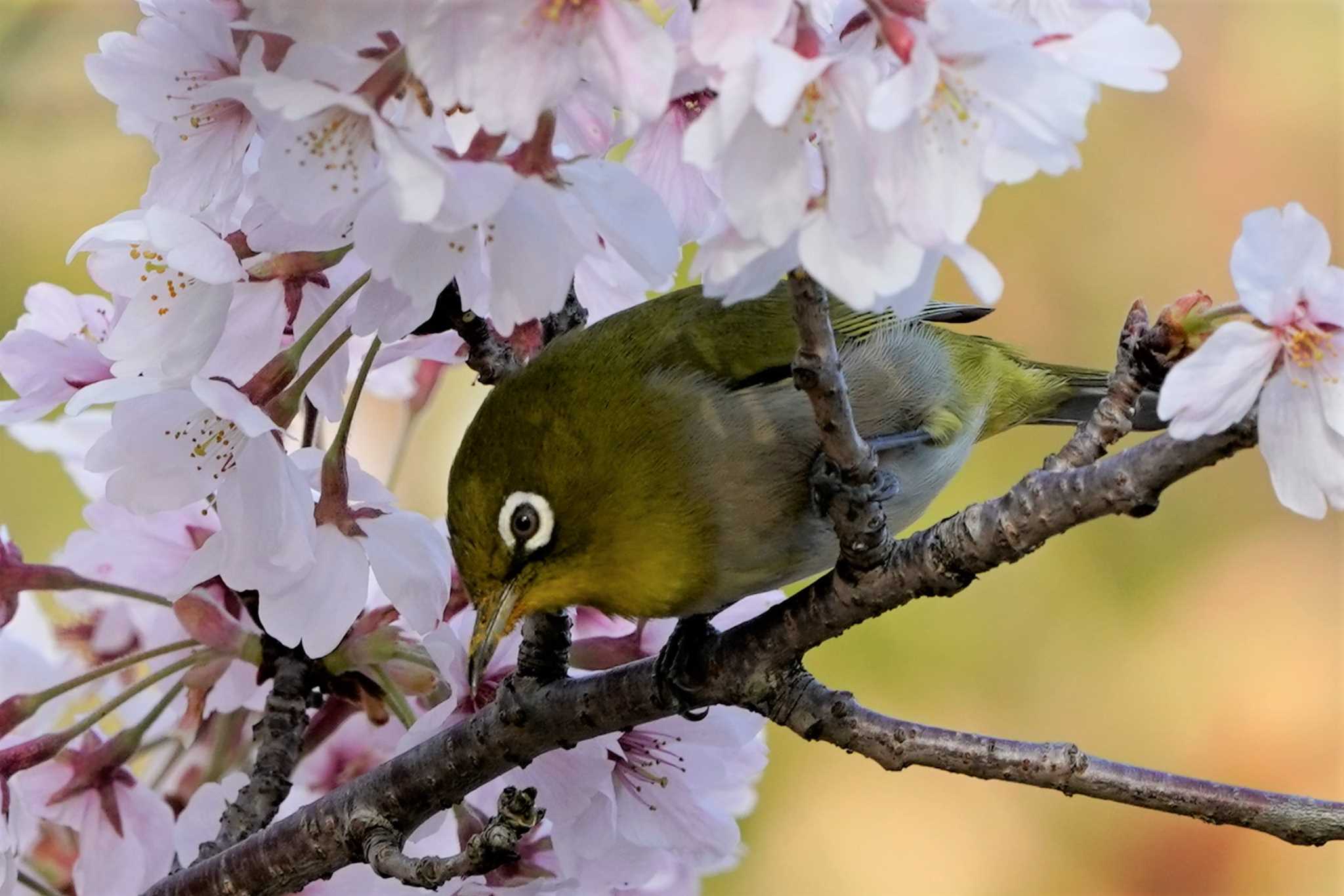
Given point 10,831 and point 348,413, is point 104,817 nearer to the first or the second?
point 10,831

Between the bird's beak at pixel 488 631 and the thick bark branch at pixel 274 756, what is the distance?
0.40 ft

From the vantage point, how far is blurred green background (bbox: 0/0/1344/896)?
197cm

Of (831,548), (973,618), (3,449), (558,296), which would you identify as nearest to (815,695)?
(831,548)

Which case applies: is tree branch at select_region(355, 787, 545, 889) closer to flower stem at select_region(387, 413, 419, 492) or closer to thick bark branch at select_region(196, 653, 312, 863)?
thick bark branch at select_region(196, 653, 312, 863)

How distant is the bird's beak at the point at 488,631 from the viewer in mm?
768

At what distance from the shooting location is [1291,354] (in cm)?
54

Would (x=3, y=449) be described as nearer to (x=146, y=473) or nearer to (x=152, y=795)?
(x=152, y=795)

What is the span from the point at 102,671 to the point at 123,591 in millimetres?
53

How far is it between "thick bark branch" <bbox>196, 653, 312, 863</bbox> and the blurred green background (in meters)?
1.00

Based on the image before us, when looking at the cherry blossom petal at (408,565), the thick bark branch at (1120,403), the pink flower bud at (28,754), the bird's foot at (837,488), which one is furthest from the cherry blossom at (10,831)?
the thick bark branch at (1120,403)

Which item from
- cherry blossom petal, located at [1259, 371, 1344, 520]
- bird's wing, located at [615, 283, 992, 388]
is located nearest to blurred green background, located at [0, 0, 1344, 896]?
bird's wing, located at [615, 283, 992, 388]

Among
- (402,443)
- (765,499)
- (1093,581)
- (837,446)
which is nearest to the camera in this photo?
(837,446)

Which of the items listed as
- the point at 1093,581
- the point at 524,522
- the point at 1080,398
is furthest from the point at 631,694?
the point at 1093,581

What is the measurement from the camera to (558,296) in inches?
21.9
